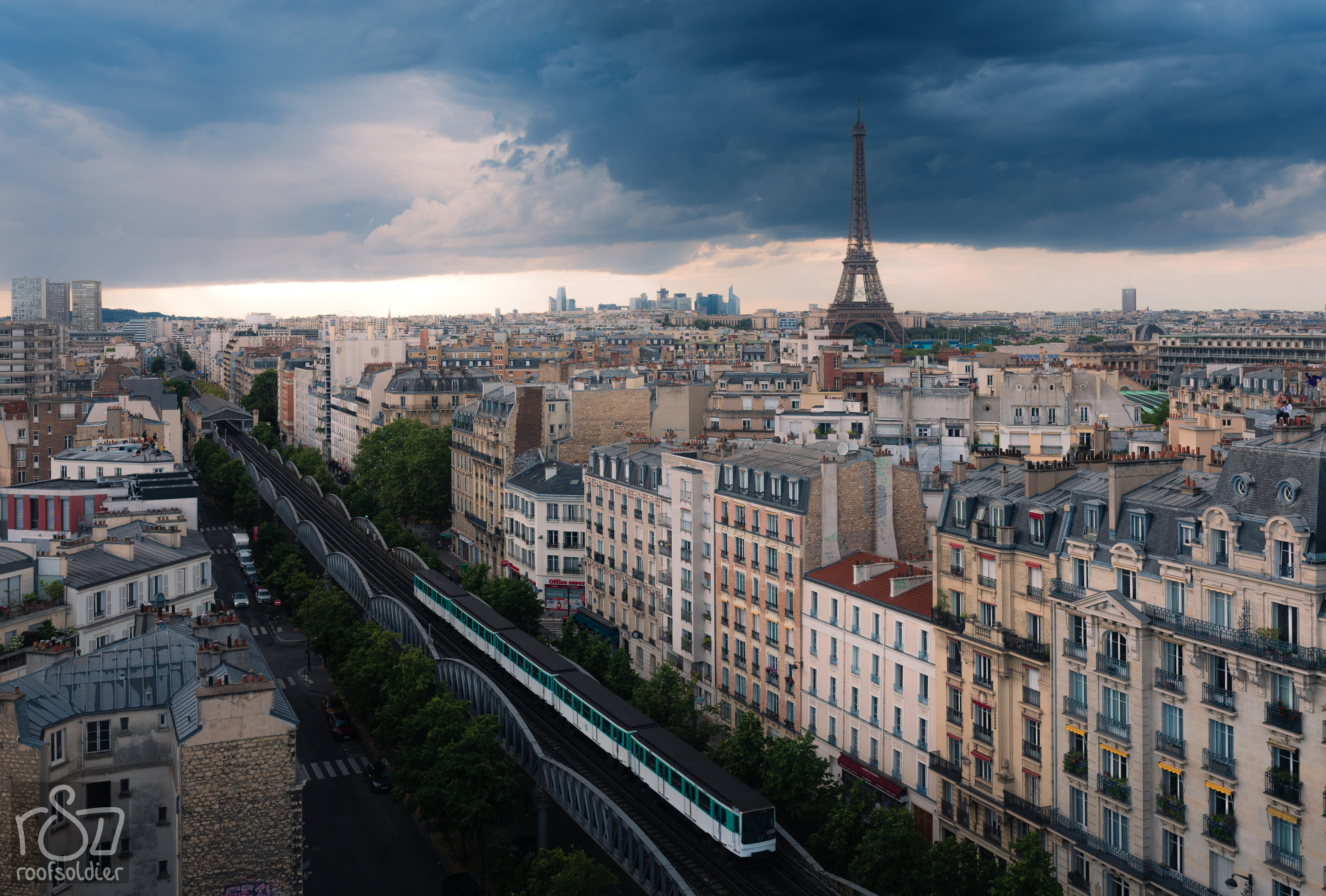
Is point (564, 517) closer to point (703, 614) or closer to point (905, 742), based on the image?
point (703, 614)

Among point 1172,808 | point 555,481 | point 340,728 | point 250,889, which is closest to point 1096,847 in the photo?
point 1172,808

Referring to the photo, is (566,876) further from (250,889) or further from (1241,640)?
(1241,640)

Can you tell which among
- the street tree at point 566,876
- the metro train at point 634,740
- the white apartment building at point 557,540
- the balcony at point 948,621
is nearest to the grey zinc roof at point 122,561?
the metro train at point 634,740

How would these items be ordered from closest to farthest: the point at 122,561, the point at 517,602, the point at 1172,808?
the point at 1172,808, the point at 122,561, the point at 517,602

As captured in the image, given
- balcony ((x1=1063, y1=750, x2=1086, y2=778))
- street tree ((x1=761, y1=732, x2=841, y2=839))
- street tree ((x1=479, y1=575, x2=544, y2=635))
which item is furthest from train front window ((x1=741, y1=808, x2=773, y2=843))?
street tree ((x1=479, y1=575, x2=544, y2=635))

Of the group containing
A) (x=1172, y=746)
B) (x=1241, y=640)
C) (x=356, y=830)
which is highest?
(x=1241, y=640)

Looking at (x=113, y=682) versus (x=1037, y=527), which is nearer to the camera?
(x=113, y=682)

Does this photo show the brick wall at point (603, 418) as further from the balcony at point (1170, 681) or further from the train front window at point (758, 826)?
the balcony at point (1170, 681)

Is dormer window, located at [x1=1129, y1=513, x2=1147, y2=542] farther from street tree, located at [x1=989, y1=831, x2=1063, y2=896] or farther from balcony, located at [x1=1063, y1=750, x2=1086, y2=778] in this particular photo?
street tree, located at [x1=989, y1=831, x2=1063, y2=896]

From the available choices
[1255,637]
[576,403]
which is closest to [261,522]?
[576,403]
